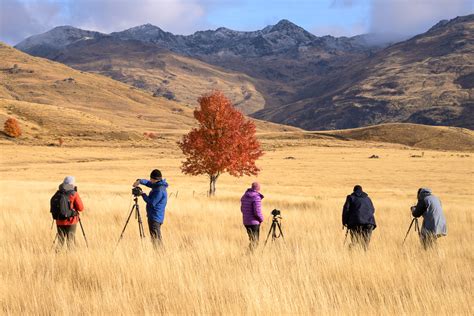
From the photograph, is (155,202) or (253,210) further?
(253,210)

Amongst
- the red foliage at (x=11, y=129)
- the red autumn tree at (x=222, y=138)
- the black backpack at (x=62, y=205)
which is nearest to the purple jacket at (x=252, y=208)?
the black backpack at (x=62, y=205)

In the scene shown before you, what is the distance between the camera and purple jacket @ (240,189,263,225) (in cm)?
1209

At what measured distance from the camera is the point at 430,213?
11.9 m

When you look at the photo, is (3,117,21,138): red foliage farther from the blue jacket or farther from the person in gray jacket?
the person in gray jacket

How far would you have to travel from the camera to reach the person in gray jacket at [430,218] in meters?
11.8

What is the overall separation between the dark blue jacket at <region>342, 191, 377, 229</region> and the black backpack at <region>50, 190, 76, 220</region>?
6.53m

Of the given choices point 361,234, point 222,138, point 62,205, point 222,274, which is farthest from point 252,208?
point 222,138

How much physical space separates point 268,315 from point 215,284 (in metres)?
1.48

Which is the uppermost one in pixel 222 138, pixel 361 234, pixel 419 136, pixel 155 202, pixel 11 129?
pixel 11 129

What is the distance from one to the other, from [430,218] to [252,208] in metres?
4.24

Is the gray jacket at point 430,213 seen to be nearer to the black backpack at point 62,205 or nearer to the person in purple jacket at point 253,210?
the person in purple jacket at point 253,210

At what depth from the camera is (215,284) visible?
7.37m

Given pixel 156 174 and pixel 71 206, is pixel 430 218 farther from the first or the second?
pixel 71 206

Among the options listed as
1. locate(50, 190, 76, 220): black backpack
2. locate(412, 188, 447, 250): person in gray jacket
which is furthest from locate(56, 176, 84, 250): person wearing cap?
locate(412, 188, 447, 250): person in gray jacket
